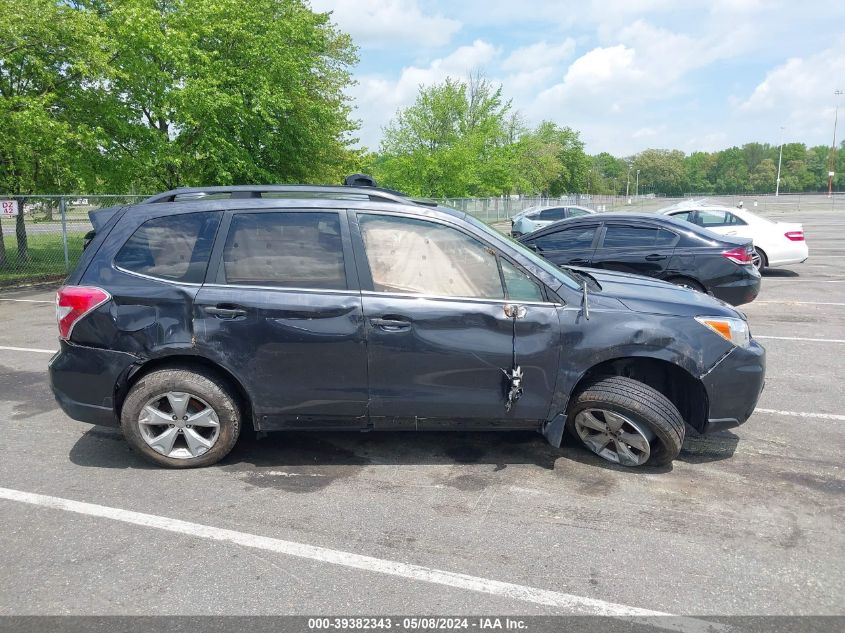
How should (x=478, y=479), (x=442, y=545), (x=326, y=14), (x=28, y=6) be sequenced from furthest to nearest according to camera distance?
1. (x=326, y=14)
2. (x=28, y=6)
3. (x=478, y=479)
4. (x=442, y=545)

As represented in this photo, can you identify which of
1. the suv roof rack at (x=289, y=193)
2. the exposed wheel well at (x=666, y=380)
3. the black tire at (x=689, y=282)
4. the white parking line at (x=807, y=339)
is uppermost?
the suv roof rack at (x=289, y=193)

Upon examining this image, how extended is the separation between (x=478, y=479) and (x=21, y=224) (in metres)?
15.3

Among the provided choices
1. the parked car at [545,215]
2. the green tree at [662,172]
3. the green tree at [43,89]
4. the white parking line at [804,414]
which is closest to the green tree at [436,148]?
the parked car at [545,215]

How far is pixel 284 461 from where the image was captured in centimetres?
421

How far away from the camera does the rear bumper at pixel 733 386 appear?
12.5 feet

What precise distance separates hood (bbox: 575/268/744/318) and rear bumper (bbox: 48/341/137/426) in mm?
3218

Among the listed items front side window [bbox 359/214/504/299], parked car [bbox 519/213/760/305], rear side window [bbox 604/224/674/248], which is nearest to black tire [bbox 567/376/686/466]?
front side window [bbox 359/214/504/299]

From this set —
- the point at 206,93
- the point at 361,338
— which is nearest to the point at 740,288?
the point at 361,338

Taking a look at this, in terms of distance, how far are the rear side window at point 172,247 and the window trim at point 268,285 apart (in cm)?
5

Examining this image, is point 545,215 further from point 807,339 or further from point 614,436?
point 614,436

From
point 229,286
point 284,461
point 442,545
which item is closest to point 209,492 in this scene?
point 284,461

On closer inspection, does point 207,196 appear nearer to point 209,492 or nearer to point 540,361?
point 209,492

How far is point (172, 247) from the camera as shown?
13.1 ft

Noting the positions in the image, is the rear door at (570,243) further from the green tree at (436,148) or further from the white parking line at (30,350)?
the green tree at (436,148)
